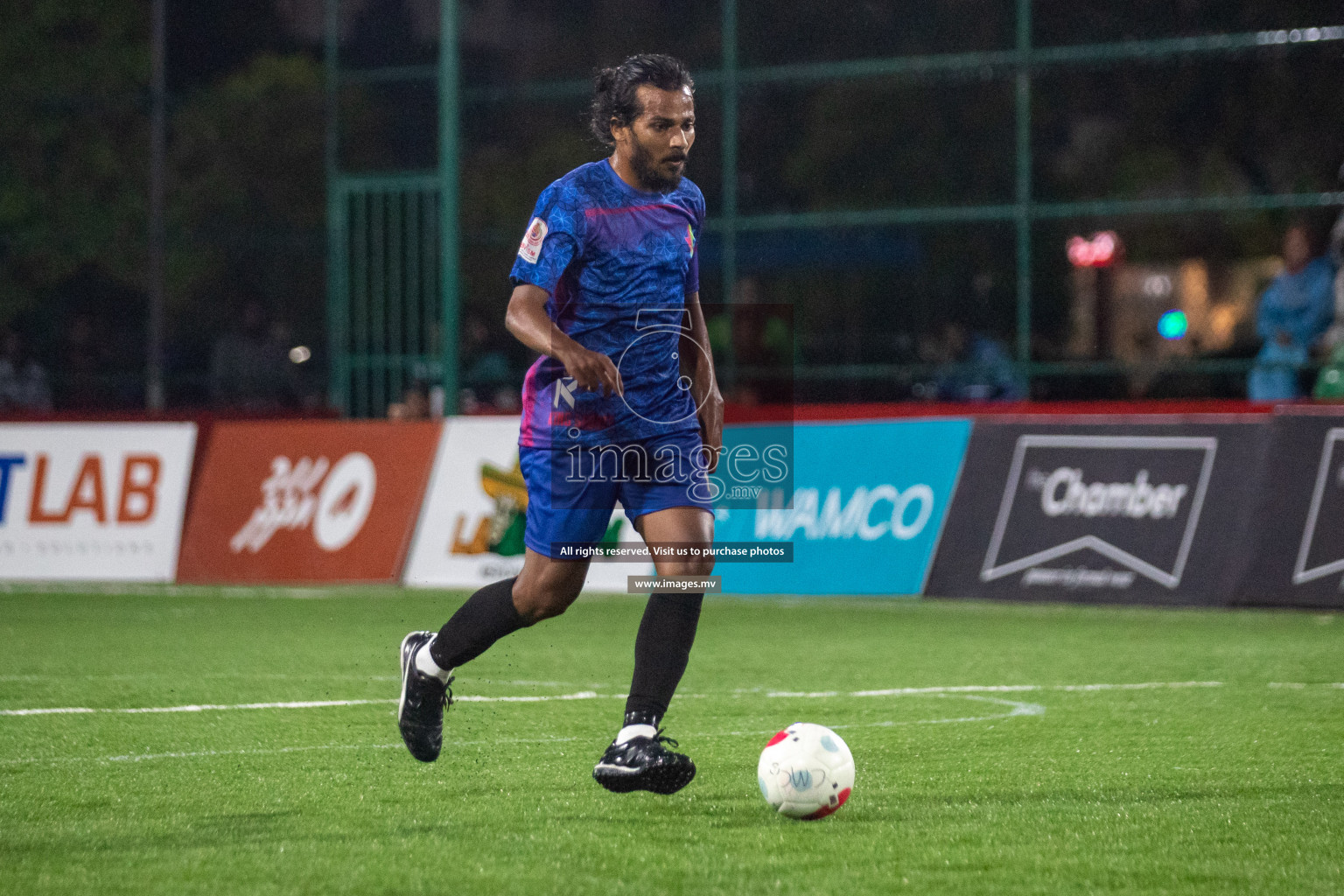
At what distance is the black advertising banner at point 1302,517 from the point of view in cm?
1180

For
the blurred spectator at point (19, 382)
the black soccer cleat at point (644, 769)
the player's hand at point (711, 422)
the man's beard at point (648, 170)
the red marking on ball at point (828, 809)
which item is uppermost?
the man's beard at point (648, 170)

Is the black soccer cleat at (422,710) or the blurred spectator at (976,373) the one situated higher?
the blurred spectator at (976,373)

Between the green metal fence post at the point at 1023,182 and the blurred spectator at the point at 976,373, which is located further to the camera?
the blurred spectator at the point at 976,373

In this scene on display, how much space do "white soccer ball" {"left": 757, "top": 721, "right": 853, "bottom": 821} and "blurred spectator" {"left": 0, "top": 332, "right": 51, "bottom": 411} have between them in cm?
1836

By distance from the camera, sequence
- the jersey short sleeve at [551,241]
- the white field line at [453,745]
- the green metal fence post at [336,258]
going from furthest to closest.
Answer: the green metal fence post at [336,258]
the white field line at [453,745]
the jersey short sleeve at [551,241]

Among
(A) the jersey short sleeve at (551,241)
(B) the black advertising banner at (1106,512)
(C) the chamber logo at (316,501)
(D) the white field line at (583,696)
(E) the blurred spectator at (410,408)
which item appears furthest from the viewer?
(E) the blurred spectator at (410,408)

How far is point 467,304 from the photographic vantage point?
25609 mm

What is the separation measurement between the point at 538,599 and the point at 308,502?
9.13 metres

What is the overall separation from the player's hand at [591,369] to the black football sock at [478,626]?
775mm

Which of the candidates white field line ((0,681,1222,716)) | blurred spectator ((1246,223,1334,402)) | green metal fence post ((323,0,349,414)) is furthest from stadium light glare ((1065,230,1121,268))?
white field line ((0,681,1222,716))

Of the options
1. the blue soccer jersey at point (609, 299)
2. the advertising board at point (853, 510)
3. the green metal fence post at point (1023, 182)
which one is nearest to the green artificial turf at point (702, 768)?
the blue soccer jersey at point (609, 299)

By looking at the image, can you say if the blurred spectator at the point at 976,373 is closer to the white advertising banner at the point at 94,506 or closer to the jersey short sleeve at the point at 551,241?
the white advertising banner at the point at 94,506

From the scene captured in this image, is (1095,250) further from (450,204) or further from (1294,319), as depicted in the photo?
(450,204)

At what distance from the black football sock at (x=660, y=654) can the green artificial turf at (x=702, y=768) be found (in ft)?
0.94
